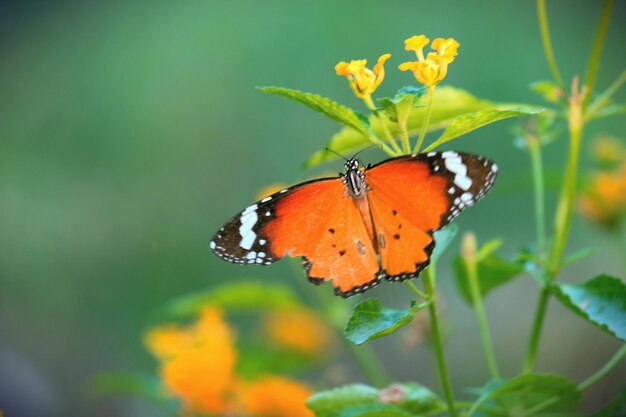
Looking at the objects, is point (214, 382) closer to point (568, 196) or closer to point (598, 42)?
point (568, 196)

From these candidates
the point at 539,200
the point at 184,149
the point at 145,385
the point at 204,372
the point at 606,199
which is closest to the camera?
the point at 539,200

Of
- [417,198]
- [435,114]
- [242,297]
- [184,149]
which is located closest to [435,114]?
[435,114]

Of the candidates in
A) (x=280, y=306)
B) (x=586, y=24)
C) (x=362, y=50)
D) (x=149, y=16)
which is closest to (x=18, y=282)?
(x=149, y=16)

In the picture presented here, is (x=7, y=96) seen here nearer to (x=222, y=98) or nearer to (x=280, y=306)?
(x=222, y=98)

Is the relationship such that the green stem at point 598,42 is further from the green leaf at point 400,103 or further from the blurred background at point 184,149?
the blurred background at point 184,149

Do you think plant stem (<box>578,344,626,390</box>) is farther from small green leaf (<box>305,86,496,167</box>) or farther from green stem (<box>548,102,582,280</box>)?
small green leaf (<box>305,86,496,167</box>)
